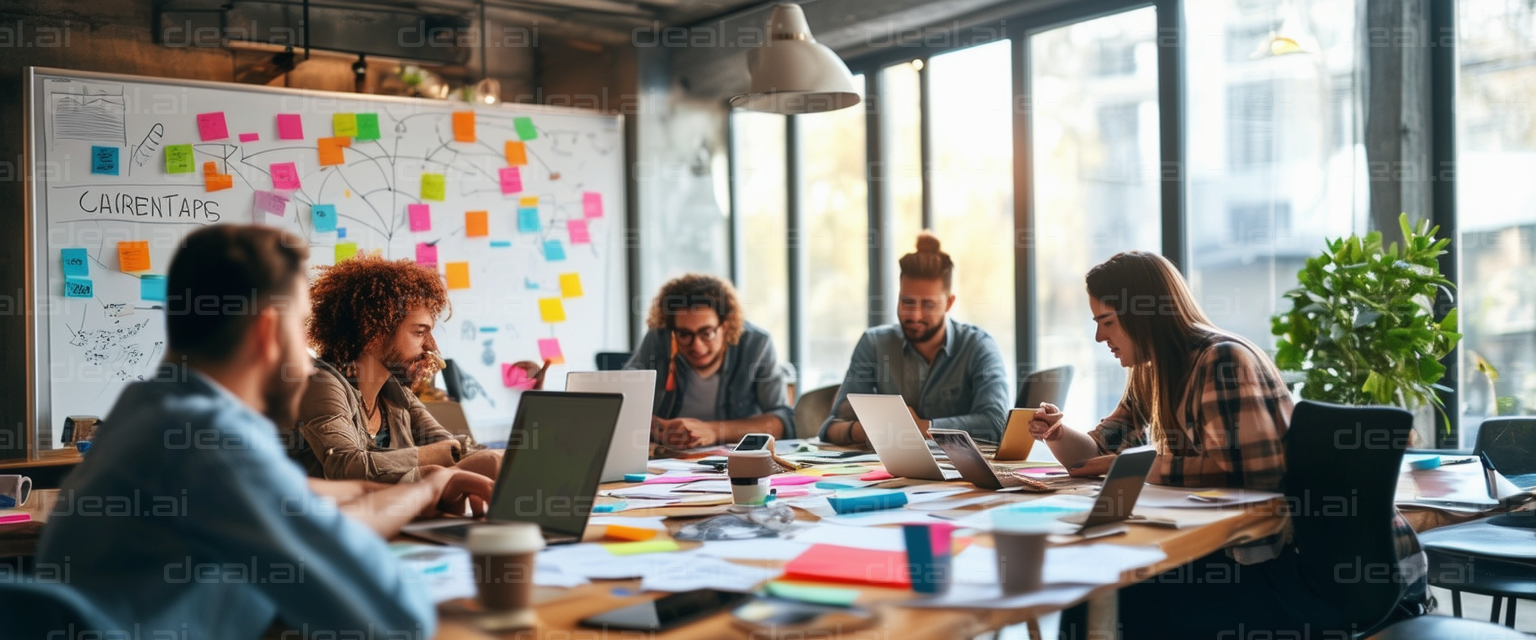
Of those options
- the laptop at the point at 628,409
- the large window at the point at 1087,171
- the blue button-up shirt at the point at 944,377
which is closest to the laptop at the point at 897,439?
the laptop at the point at 628,409

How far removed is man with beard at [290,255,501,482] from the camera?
2277 mm

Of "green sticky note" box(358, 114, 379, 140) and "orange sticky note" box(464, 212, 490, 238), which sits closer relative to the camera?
"green sticky note" box(358, 114, 379, 140)

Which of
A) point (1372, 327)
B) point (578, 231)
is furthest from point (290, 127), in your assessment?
point (1372, 327)

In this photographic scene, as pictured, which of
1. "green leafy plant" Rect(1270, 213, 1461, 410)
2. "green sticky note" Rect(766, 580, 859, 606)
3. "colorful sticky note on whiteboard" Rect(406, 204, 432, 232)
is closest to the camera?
"green sticky note" Rect(766, 580, 859, 606)

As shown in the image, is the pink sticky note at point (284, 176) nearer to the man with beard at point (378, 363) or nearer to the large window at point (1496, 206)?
the man with beard at point (378, 363)

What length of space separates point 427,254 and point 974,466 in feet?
11.3

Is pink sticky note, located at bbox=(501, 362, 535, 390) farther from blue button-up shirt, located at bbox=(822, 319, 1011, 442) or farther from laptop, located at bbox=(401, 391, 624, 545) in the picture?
laptop, located at bbox=(401, 391, 624, 545)

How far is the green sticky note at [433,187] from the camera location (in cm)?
512

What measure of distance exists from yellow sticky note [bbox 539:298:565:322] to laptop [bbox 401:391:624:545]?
139 inches

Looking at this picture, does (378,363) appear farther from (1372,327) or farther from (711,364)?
(1372,327)

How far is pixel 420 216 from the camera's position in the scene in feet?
16.7

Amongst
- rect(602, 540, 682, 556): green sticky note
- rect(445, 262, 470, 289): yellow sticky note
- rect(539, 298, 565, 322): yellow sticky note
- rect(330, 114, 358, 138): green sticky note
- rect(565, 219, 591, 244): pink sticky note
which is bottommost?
rect(602, 540, 682, 556): green sticky note

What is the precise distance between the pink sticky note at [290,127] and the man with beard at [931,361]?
2.66 m

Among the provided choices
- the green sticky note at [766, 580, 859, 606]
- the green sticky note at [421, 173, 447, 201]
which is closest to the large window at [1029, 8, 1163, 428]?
the green sticky note at [421, 173, 447, 201]
